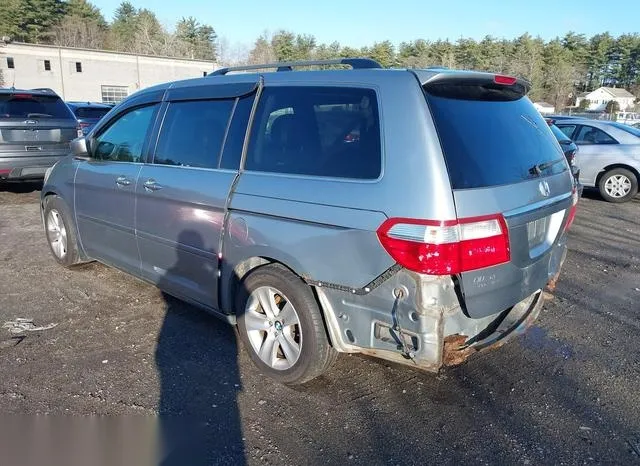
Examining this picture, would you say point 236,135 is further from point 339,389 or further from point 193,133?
point 339,389

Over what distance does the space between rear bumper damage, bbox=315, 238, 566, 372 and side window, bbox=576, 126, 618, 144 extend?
9075mm

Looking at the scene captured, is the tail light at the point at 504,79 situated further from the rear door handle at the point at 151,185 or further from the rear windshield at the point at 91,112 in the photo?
the rear windshield at the point at 91,112

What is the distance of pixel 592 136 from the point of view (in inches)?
425

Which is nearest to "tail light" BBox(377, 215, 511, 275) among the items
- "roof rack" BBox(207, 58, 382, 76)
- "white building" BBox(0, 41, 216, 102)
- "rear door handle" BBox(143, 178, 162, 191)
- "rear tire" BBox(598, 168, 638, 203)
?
"roof rack" BBox(207, 58, 382, 76)

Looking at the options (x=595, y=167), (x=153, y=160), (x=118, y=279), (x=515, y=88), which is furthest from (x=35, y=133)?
(x=595, y=167)

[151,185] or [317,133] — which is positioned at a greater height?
[317,133]

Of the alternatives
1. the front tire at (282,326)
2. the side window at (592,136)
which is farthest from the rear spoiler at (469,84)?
the side window at (592,136)

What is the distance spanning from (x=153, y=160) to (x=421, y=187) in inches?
94.8

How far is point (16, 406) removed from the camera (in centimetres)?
305

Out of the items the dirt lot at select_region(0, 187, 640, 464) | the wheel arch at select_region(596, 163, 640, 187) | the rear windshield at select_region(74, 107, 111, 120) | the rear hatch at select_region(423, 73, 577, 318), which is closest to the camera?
the rear hatch at select_region(423, 73, 577, 318)

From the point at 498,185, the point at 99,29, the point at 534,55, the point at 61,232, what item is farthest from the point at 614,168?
the point at 99,29

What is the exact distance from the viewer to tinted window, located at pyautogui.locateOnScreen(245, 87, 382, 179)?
2.86 meters

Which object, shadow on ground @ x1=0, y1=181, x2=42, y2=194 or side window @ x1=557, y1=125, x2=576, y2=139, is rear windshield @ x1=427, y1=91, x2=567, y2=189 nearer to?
side window @ x1=557, y1=125, x2=576, y2=139

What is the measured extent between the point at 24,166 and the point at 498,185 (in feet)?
27.3
